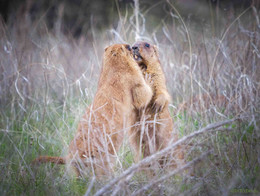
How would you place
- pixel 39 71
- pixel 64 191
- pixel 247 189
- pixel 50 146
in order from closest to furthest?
pixel 247 189
pixel 64 191
pixel 50 146
pixel 39 71

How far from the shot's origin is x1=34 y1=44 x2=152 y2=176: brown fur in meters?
2.72

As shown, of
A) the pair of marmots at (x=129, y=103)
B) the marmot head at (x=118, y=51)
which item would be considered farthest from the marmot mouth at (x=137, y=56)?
the marmot head at (x=118, y=51)

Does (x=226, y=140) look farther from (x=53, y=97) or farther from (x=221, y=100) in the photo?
(x=53, y=97)

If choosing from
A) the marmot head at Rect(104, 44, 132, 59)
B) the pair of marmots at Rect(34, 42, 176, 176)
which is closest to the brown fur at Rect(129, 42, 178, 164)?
the pair of marmots at Rect(34, 42, 176, 176)

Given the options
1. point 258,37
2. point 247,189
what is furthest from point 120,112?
point 258,37

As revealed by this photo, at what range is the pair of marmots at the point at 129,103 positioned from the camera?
280 cm

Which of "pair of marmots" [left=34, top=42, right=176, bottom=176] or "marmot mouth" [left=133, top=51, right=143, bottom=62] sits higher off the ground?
"marmot mouth" [left=133, top=51, right=143, bottom=62]

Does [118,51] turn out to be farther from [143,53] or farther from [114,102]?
[114,102]

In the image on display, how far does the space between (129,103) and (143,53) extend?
731 mm

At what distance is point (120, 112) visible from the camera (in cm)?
294

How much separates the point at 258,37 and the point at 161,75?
144 centimetres

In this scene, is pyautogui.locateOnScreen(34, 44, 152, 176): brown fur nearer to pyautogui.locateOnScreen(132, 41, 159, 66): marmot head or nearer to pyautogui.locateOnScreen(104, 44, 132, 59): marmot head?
pyautogui.locateOnScreen(104, 44, 132, 59): marmot head

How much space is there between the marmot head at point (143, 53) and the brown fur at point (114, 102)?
135 mm

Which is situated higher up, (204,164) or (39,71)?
(39,71)
